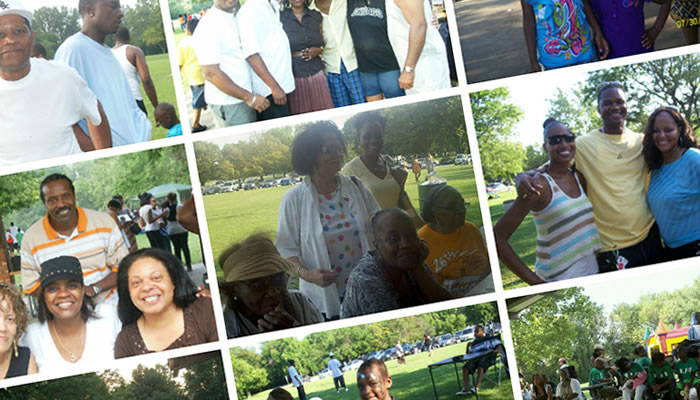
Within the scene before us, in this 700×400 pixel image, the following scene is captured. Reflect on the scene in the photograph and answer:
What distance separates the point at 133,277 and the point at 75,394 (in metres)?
0.58

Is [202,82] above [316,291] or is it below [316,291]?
above

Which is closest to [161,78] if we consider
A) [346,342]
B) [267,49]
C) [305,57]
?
[267,49]

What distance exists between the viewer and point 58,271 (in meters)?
3.07

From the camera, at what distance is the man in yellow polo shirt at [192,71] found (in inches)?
120

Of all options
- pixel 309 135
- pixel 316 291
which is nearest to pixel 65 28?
pixel 309 135

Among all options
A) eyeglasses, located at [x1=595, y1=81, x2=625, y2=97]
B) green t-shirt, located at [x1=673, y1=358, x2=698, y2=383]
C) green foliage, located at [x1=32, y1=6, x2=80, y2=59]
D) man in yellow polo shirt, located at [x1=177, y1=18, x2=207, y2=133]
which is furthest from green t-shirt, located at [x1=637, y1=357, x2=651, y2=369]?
green foliage, located at [x1=32, y1=6, x2=80, y2=59]

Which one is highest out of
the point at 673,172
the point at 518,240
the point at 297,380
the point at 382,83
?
the point at 382,83

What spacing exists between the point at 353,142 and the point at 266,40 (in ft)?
1.83

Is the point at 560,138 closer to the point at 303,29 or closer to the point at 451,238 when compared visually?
the point at 451,238

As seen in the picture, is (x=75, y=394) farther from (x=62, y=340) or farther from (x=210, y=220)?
(x=210, y=220)

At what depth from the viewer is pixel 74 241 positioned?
3.08 metres

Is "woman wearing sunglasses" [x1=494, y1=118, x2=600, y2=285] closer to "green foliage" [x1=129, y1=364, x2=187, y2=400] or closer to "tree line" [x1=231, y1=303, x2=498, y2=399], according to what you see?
"tree line" [x1=231, y1=303, x2=498, y2=399]

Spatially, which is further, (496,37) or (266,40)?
(496,37)

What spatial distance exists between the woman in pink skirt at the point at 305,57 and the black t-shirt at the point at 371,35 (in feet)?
0.48
